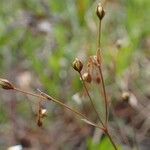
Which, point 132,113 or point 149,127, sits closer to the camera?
point 149,127

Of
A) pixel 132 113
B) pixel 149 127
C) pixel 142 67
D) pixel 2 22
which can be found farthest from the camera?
pixel 2 22

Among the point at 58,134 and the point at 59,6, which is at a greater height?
the point at 59,6

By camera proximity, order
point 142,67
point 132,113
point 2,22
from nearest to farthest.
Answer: point 132,113, point 142,67, point 2,22

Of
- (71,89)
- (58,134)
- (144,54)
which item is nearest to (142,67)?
(144,54)

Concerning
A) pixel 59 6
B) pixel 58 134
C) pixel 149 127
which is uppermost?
pixel 59 6

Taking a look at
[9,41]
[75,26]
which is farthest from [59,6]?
[9,41]

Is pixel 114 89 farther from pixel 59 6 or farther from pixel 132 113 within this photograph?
pixel 59 6

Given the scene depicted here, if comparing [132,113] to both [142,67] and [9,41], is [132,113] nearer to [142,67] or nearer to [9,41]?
[142,67]
